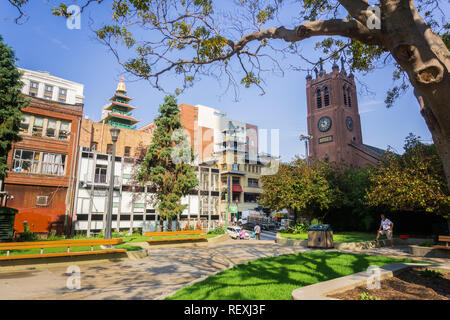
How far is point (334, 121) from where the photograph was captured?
5784 centimetres

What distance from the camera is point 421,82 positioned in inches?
138

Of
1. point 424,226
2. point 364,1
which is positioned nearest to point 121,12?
point 364,1

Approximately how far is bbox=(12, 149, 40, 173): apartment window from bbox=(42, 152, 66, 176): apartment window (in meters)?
0.59

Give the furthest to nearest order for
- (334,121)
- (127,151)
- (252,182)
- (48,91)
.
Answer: (48,91)
(252,182)
(334,121)
(127,151)

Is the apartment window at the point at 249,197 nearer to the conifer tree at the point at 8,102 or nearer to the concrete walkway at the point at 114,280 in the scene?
the conifer tree at the point at 8,102

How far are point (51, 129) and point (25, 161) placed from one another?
12.5ft

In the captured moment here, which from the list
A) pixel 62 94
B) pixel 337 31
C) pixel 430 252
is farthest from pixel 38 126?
pixel 62 94

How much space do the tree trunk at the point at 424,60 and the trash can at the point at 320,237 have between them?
1069 cm

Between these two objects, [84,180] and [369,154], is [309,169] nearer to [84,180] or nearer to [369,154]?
[84,180]

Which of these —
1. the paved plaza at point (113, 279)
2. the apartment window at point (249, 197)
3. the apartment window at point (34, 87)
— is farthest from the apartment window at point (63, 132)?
the apartment window at point (34, 87)

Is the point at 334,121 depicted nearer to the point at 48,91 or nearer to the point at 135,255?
the point at 135,255

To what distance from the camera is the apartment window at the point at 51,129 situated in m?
25.7

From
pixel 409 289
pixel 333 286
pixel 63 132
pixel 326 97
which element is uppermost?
pixel 326 97

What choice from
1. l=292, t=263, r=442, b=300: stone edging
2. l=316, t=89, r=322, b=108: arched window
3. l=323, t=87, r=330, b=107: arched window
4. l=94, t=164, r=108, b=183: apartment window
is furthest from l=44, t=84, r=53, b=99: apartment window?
l=292, t=263, r=442, b=300: stone edging
